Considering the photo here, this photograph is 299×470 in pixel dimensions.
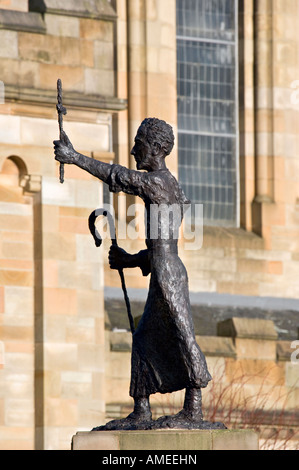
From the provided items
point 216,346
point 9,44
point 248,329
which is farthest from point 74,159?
point 248,329

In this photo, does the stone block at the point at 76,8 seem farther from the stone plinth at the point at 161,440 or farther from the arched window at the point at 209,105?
the stone plinth at the point at 161,440

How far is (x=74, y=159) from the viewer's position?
1680cm

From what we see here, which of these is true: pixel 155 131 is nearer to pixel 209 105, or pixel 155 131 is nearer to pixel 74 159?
pixel 74 159

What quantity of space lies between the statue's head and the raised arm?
34 centimetres

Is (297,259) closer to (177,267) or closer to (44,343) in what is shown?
(44,343)

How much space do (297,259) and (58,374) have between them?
9510mm

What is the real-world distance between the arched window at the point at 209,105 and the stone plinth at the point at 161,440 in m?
15.9

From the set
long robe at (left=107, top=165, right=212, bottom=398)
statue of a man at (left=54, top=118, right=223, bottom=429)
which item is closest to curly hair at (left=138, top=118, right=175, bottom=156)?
statue of a man at (left=54, top=118, right=223, bottom=429)

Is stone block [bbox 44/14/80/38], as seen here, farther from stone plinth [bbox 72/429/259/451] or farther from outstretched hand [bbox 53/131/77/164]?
stone plinth [bbox 72/429/259/451]

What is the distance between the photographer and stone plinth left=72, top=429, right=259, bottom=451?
16281mm

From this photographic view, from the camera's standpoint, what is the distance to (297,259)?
33094 mm

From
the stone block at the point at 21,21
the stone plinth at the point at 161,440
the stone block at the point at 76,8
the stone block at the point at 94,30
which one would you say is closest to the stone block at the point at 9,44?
the stone block at the point at 21,21

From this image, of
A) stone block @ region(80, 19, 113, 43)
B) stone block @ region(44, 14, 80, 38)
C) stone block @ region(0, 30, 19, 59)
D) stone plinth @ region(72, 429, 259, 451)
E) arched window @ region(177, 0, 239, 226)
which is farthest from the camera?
arched window @ region(177, 0, 239, 226)

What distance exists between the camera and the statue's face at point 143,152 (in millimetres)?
17203
